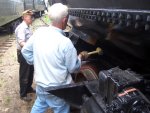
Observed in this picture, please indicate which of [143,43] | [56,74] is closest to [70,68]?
[56,74]

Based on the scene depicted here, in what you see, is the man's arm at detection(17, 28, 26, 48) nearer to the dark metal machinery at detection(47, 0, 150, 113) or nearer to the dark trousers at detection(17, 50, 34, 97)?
the dark trousers at detection(17, 50, 34, 97)

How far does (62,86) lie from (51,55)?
0.36m

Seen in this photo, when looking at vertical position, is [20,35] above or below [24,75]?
above

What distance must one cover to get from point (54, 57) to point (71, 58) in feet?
0.63

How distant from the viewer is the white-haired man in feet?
10.5

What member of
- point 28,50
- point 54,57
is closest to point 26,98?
point 28,50

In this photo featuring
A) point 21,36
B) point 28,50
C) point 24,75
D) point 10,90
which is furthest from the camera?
point 10,90

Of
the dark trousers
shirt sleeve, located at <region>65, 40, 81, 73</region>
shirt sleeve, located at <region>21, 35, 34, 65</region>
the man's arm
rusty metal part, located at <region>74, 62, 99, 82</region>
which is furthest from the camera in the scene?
the dark trousers

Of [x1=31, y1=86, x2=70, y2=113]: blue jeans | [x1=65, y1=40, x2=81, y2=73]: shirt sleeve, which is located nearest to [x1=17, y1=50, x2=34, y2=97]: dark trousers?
[x1=31, y1=86, x2=70, y2=113]: blue jeans

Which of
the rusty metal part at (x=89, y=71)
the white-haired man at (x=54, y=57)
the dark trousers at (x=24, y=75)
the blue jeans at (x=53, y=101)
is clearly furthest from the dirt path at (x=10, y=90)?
the white-haired man at (x=54, y=57)

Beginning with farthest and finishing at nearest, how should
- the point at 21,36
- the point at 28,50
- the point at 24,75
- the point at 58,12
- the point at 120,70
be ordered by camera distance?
the point at 24,75 → the point at 21,36 → the point at 28,50 → the point at 58,12 → the point at 120,70

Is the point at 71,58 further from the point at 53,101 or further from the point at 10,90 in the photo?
the point at 10,90

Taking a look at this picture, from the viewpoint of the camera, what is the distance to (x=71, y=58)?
10.5 feet

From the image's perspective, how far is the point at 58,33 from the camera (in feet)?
10.6
